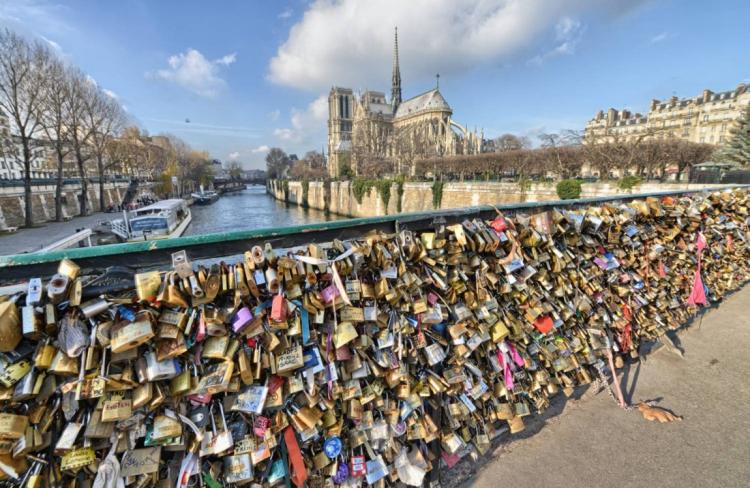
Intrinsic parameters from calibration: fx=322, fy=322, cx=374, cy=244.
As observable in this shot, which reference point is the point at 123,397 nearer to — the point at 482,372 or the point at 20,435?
the point at 20,435

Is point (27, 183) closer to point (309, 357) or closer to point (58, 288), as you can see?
point (58, 288)

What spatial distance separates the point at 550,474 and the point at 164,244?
9.97ft

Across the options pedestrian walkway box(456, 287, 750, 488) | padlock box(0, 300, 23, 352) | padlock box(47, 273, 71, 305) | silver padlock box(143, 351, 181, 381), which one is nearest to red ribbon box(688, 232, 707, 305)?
pedestrian walkway box(456, 287, 750, 488)

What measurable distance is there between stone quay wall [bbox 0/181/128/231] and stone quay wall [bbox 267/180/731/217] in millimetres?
31004

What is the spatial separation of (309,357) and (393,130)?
9289cm

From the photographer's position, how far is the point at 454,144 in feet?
212

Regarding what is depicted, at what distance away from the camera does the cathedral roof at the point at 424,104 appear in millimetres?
75356

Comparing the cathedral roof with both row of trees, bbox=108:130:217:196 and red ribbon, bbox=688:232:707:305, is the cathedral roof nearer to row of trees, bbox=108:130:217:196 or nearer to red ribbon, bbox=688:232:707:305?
row of trees, bbox=108:130:217:196

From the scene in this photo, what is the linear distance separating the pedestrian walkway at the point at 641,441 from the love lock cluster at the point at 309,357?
23cm

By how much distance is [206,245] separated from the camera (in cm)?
159

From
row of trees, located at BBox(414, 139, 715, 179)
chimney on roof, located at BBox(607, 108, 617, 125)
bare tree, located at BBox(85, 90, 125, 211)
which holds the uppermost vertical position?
chimney on roof, located at BBox(607, 108, 617, 125)

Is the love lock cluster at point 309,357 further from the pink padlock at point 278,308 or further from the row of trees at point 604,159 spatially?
the row of trees at point 604,159

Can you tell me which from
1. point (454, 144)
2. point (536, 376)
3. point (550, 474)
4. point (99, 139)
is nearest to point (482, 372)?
point (536, 376)

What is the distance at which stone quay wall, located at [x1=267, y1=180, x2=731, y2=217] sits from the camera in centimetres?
2112
